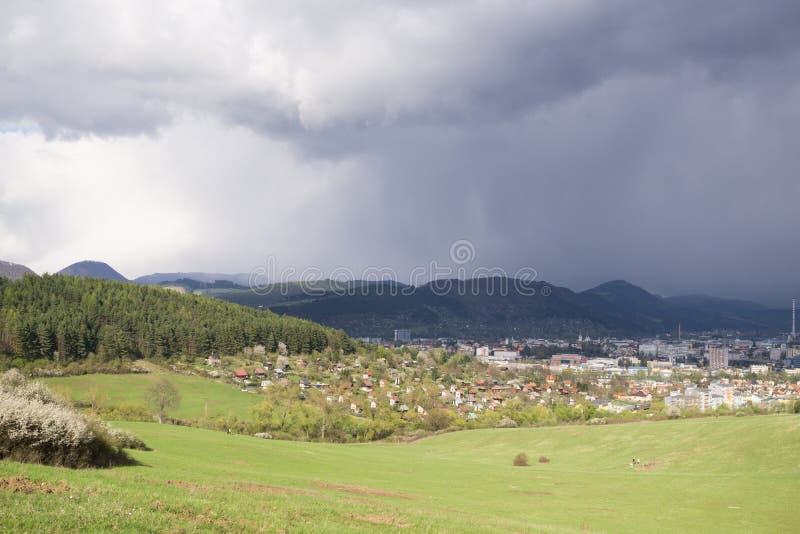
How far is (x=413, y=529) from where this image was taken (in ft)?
54.3

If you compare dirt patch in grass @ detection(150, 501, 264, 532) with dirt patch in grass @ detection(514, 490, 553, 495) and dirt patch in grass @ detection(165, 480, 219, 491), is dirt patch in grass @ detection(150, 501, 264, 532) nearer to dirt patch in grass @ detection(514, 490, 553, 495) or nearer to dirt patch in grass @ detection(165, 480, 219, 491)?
dirt patch in grass @ detection(165, 480, 219, 491)

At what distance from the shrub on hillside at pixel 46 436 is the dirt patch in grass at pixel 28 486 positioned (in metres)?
5.27

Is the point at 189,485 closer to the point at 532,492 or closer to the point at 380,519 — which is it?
the point at 380,519

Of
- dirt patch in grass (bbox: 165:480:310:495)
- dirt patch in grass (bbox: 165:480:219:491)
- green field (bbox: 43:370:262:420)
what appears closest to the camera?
dirt patch in grass (bbox: 165:480:219:491)

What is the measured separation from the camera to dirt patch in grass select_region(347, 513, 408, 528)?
1703 cm

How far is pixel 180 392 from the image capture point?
10481 cm

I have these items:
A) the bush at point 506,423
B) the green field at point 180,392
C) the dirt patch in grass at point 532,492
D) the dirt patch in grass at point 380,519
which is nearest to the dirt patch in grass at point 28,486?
the dirt patch in grass at point 380,519

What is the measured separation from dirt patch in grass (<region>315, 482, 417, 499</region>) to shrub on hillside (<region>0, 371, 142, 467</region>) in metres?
10.7

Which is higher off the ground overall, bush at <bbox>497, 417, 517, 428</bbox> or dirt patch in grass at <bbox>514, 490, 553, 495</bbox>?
dirt patch in grass at <bbox>514, 490, 553, 495</bbox>

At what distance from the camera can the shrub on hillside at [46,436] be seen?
19.0 metres

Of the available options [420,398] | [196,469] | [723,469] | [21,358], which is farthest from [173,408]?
[723,469]

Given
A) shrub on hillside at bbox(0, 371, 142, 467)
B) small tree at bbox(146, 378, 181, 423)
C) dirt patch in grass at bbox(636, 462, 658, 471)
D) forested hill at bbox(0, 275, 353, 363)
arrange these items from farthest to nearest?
1. forested hill at bbox(0, 275, 353, 363)
2. small tree at bbox(146, 378, 181, 423)
3. dirt patch in grass at bbox(636, 462, 658, 471)
4. shrub on hillside at bbox(0, 371, 142, 467)

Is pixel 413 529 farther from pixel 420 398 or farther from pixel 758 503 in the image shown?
pixel 420 398

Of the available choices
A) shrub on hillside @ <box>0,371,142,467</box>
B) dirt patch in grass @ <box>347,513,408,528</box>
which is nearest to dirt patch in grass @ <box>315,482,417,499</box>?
dirt patch in grass @ <box>347,513,408,528</box>
